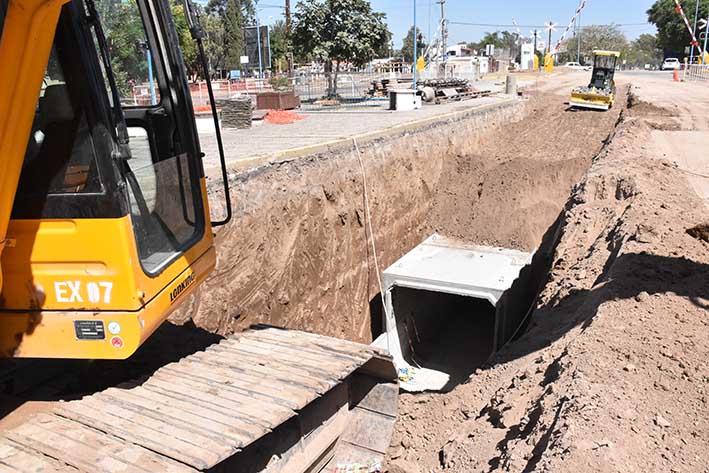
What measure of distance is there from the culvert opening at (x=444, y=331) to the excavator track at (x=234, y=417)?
5.10 meters

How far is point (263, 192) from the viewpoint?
8.09m

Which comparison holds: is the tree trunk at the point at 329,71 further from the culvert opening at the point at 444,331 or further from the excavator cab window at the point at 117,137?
the excavator cab window at the point at 117,137

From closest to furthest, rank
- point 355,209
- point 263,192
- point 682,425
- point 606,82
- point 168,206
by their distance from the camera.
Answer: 1. point 682,425
2. point 168,206
3. point 263,192
4. point 355,209
5. point 606,82

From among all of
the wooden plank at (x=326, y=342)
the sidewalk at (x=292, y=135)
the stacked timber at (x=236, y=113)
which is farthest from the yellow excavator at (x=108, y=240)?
the stacked timber at (x=236, y=113)

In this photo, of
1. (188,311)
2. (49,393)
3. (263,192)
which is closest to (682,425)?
(49,393)

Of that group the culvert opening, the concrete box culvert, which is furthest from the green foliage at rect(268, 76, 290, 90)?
the culvert opening

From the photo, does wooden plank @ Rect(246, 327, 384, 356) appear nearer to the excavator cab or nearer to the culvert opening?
the excavator cab

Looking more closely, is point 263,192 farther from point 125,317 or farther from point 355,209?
point 125,317

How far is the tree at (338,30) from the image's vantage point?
73.5ft

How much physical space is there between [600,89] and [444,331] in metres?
14.9

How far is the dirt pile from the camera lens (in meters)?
3.35

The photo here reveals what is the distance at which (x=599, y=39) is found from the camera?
102 metres

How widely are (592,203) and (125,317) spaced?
26.5ft

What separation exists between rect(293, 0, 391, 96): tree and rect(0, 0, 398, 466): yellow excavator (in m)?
19.7
